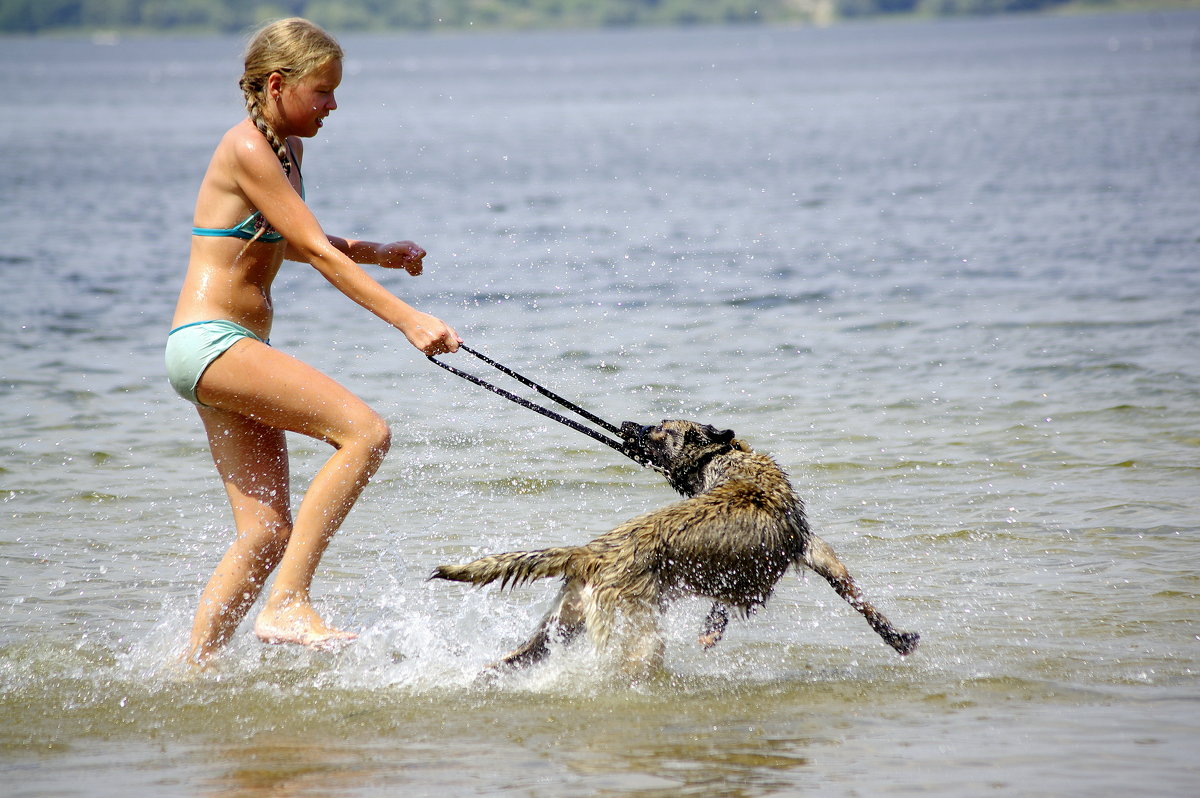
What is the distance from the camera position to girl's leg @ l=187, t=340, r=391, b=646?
4.54 metres

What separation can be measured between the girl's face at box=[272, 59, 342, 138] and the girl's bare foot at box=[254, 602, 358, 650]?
1.72 meters

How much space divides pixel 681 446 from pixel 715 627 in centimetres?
74

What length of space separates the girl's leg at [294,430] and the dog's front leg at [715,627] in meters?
1.44

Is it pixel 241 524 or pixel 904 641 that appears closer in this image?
pixel 241 524

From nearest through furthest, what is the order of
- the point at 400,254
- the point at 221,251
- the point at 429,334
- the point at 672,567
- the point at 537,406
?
1. the point at 429,334
2. the point at 221,251
3. the point at 672,567
4. the point at 537,406
5. the point at 400,254

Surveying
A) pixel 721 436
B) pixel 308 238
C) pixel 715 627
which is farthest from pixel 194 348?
pixel 715 627

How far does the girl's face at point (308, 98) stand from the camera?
4.57 metres

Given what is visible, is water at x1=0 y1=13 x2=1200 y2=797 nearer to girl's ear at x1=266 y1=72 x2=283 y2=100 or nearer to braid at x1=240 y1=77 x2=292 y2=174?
braid at x1=240 y1=77 x2=292 y2=174

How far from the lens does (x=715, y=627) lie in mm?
5238

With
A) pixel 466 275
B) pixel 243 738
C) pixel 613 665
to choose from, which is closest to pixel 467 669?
pixel 613 665

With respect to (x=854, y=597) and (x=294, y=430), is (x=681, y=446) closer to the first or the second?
(x=854, y=597)

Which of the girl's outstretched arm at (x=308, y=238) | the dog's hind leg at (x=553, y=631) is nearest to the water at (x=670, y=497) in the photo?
the dog's hind leg at (x=553, y=631)

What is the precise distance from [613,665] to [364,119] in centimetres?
5153

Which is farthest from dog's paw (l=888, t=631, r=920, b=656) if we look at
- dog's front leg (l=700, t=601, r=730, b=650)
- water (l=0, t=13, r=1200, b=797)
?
dog's front leg (l=700, t=601, r=730, b=650)
